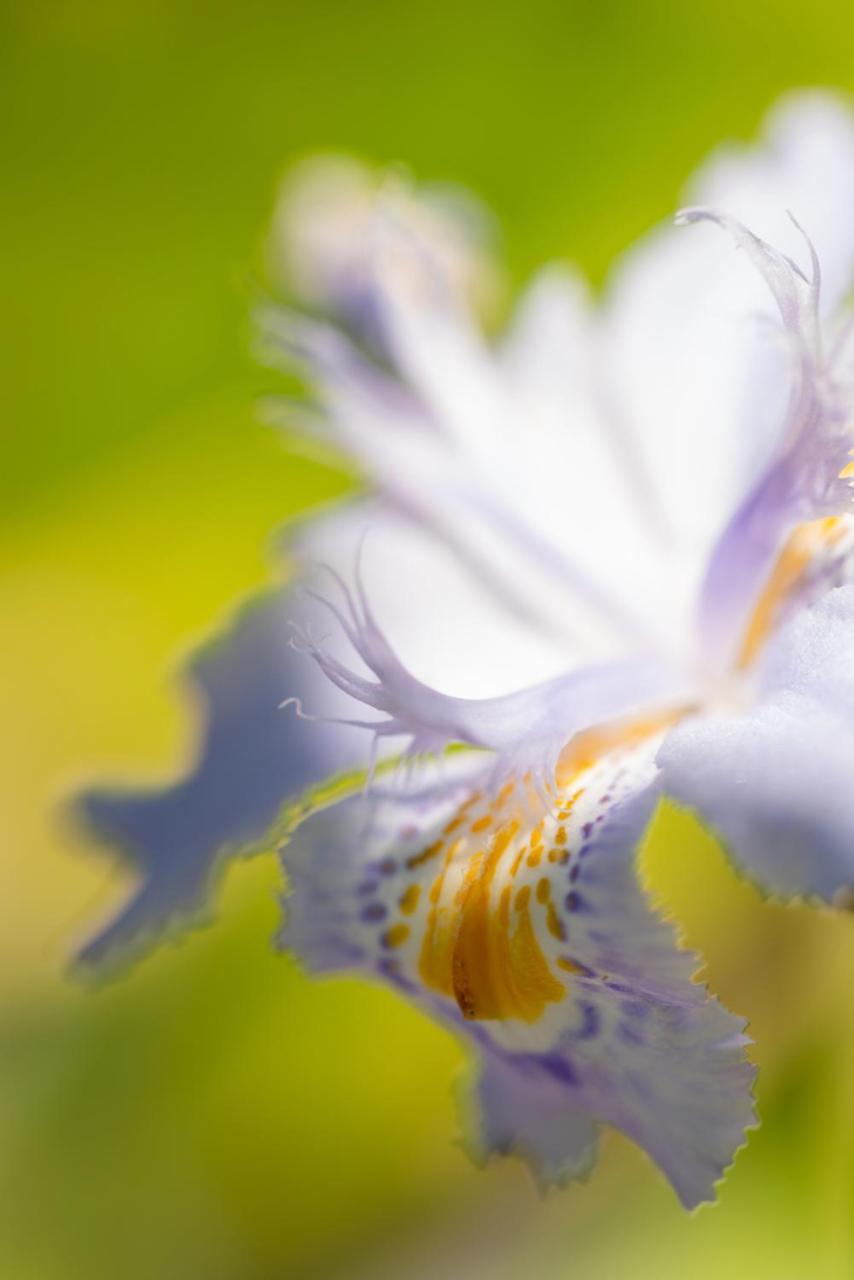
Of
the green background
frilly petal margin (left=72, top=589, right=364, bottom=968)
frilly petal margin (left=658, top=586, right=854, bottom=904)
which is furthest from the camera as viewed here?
the green background

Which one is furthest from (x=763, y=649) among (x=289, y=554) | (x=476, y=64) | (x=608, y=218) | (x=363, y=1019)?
(x=476, y=64)

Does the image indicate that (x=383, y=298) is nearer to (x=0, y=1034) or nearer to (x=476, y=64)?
(x=0, y=1034)

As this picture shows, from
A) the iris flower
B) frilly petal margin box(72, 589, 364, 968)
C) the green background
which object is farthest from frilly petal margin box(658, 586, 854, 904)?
the green background

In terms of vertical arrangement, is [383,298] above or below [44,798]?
above

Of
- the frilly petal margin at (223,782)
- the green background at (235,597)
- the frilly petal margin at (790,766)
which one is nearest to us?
the frilly petal margin at (790,766)

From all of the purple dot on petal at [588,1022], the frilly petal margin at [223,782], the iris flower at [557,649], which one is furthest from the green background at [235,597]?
the purple dot on petal at [588,1022]

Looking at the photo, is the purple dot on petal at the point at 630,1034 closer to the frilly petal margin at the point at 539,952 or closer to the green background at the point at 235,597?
the frilly petal margin at the point at 539,952

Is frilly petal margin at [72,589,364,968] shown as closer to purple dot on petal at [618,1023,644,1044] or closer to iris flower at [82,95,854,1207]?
iris flower at [82,95,854,1207]
